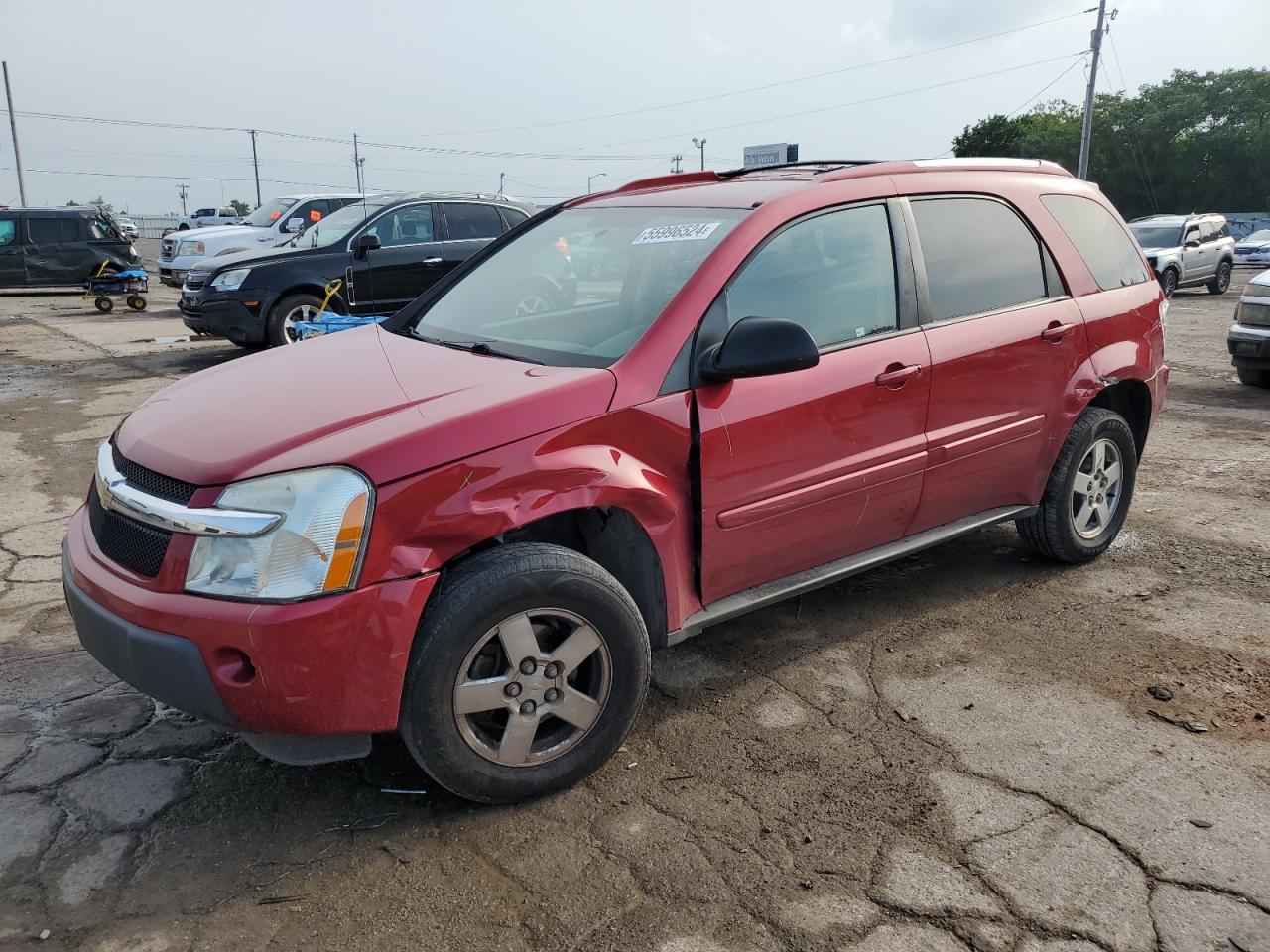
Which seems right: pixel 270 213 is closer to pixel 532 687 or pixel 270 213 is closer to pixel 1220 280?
pixel 532 687

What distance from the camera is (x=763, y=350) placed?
9.74 ft

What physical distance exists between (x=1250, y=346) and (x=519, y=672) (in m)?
9.20

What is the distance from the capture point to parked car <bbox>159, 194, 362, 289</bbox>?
16.2 metres

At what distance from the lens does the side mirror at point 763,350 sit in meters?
2.96

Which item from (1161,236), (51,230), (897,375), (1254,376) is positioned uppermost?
(51,230)

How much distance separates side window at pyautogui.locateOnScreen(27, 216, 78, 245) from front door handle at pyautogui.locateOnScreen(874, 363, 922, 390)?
20.5m

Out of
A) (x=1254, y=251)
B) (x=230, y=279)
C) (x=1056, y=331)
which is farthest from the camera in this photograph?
(x=1254, y=251)

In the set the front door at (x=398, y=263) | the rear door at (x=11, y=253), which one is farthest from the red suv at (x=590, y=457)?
the rear door at (x=11, y=253)

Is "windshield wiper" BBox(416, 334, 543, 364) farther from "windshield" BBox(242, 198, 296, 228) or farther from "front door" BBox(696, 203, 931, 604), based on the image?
"windshield" BBox(242, 198, 296, 228)

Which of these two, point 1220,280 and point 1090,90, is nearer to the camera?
point 1220,280

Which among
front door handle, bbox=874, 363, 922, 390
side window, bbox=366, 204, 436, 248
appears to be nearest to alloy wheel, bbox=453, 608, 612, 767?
front door handle, bbox=874, 363, 922, 390

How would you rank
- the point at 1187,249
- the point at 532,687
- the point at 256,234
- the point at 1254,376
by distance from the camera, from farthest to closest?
the point at 1187,249 < the point at 256,234 < the point at 1254,376 < the point at 532,687

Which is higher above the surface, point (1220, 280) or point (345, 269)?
point (345, 269)

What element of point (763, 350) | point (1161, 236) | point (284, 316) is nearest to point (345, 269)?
point (284, 316)
